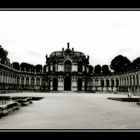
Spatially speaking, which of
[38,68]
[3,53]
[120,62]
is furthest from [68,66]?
[38,68]

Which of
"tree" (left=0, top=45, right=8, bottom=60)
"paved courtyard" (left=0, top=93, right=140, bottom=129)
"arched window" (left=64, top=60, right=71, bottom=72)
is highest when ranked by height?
"tree" (left=0, top=45, right=8, bottom=60)

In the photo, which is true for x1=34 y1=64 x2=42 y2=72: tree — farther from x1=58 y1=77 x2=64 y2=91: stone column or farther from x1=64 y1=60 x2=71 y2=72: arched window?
x1=58 y1=77 x2=64 y2=91: stone column

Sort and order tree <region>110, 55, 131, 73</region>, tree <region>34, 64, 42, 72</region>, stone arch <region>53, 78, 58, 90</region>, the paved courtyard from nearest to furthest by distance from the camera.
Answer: the paved courtyard → stone arch <region>53, 78, 58, 90</region> → tree <region>110, 55, 131, 73</region> → tree <region>34, 64, 42, 72</region>

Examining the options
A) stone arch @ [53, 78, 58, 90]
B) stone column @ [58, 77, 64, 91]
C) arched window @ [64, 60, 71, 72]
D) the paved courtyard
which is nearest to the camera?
the paved courtyard

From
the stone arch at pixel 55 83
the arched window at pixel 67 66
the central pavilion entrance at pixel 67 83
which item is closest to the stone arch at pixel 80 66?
the arched window at pixel 67 66

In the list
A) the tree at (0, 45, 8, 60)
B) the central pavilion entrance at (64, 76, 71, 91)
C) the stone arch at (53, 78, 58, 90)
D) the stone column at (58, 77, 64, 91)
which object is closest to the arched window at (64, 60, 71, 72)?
the central pavilion entrance at (64, 76, 71, 91)

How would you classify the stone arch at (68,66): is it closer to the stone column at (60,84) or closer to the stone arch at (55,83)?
the stone column at (60,84)

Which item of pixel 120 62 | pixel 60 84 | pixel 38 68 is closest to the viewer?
pixel 60 84

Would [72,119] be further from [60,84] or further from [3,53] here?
[3,53]

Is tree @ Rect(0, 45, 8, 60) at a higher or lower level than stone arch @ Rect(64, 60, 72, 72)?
higher

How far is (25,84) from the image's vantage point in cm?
9781
